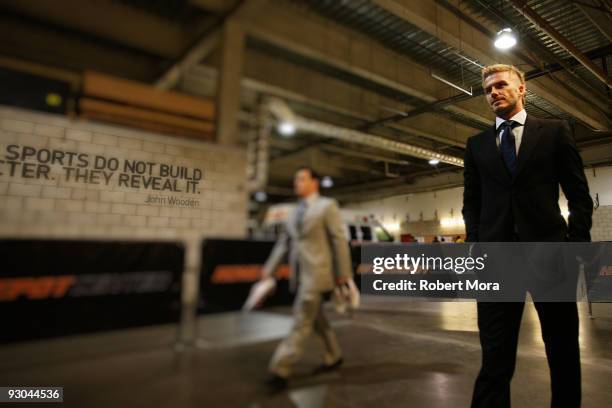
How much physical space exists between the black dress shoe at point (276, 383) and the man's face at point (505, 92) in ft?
5.84

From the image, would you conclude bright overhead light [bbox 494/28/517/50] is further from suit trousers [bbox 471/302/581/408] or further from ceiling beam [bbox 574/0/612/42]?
suit trousers [bbox 471/302/581/408]

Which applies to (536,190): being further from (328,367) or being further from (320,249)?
(328,367)

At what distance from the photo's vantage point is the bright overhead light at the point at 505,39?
1.51 meters

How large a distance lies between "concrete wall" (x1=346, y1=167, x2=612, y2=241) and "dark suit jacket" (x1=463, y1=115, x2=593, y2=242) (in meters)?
0.08

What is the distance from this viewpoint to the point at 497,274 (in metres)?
1.26

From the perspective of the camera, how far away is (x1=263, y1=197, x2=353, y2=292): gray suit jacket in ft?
6.07

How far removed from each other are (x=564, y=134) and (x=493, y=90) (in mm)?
315

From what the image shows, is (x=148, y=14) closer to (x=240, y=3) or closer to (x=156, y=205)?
(x=240, y=3)

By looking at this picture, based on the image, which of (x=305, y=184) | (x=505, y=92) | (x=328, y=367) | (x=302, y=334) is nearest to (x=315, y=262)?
(x=302, y=334)

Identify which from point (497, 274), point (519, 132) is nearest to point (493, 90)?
point (519, 132)

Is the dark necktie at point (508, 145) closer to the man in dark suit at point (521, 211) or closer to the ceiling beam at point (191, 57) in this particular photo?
the man in dark suit at point (521, 211)

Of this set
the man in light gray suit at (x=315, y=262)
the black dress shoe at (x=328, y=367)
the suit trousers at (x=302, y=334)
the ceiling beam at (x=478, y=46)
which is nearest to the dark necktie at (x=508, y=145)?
the ceiling beam at (x=478, y=46)

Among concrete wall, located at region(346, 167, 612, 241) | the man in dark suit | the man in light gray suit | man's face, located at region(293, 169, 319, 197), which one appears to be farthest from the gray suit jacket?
the man in dark suit

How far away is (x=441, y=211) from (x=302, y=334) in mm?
1141
